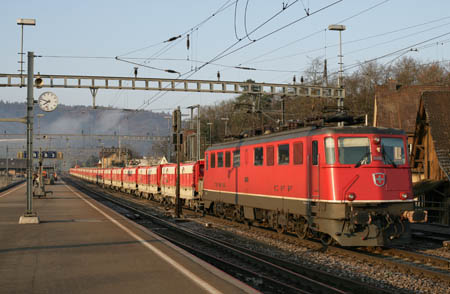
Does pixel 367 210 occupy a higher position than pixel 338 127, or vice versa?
pixel 338 127

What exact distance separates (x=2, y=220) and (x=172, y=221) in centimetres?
789

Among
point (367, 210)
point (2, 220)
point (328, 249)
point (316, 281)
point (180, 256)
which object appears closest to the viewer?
point (316, 281)

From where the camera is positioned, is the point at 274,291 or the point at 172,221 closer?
the point at 274,291

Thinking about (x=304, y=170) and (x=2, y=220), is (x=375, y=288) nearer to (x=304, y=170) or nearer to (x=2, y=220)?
(x=304, y=170)

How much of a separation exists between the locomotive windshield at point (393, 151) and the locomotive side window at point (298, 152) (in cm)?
252

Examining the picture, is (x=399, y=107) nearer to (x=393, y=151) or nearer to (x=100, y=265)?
(x=393, y=151)

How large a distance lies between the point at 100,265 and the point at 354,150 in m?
8.11

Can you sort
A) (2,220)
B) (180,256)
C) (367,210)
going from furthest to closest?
(2,220) < (367,210) < (180,256)

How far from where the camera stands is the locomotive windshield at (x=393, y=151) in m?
16.2

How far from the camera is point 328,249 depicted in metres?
16.5

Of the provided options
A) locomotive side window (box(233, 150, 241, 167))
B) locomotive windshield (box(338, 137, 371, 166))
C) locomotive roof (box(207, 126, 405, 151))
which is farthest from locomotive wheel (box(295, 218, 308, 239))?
locomotive side window (box(233, 150, 241, 167))

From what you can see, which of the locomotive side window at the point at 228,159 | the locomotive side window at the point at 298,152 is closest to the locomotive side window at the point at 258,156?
the locomotive side window at the point at 298,152

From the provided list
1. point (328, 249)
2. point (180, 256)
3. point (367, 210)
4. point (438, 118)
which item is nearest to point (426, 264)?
point (367, 210)

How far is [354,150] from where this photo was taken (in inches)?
631
